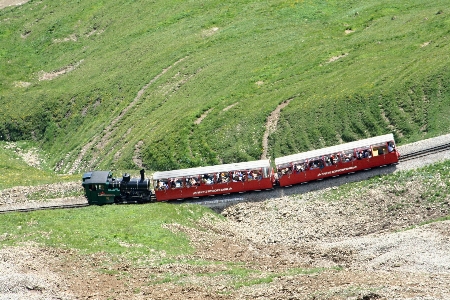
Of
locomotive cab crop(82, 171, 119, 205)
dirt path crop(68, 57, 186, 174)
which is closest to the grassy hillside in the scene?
dirt path crop(68, 57, 186, 174)

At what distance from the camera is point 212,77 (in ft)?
300

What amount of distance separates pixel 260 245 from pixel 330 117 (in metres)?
26.4

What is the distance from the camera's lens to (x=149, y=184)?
61.8 meters

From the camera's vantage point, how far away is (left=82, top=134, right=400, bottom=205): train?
196ft

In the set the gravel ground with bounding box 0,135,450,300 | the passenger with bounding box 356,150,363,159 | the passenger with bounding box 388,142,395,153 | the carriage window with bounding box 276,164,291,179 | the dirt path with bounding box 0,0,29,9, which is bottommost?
the gravel ground with bounding box 0,135,450,300

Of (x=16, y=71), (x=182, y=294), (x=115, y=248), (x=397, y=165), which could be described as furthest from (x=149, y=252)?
(x=16, y=71)

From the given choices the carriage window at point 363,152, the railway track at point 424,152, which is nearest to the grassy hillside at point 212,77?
the railway track at point 424,152

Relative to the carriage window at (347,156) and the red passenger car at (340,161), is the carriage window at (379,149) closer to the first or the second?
the red passenger car at (340,161)

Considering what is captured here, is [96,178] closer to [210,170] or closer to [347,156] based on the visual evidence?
[210,170]

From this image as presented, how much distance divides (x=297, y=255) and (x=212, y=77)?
46.4 meters

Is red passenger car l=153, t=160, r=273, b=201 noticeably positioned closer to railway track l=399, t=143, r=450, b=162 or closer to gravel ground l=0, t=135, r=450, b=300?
gravel ground l=0, t=135, r=450, b=300

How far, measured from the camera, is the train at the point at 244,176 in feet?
196

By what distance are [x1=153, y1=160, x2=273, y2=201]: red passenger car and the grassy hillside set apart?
41.7 feet

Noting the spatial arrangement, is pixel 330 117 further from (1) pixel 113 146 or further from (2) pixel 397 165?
(1) pixel 113 146
